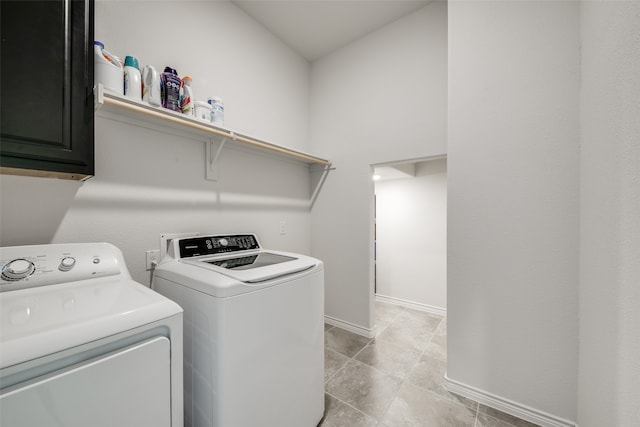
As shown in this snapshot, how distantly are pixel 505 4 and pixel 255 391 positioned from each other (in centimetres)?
257

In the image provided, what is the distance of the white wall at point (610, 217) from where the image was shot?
0.84 meters

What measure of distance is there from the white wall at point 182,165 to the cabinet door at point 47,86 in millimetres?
418

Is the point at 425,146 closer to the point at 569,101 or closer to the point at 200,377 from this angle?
the point at 569,101

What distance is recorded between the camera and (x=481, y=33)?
160 centimetres

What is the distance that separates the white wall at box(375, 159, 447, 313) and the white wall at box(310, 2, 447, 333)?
1.11 m

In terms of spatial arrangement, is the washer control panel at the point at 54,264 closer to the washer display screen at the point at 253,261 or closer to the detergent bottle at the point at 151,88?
the washer display screen at the point at 253,261

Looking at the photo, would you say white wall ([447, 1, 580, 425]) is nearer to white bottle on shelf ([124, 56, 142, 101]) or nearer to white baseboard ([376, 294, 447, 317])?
white baseboard ([376, 294, 447, 317])

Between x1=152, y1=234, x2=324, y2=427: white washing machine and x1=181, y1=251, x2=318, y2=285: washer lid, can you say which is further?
x1=181, y1=251, x2=318, y2=285: washer lid

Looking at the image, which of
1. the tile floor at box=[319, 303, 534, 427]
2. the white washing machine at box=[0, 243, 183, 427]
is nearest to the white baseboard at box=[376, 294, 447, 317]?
the tile floor at box=[319, 303, 534, 427]

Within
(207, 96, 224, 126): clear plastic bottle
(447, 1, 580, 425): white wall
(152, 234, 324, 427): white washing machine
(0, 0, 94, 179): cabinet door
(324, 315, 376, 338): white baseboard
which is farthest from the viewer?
(324, 315, 376, 338): white baseboard

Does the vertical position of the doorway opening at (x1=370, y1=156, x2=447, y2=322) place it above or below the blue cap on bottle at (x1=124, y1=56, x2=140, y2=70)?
below

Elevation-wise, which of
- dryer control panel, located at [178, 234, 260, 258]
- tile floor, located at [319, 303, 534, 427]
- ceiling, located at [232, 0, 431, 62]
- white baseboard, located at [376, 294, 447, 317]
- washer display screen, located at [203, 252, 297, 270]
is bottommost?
tile floor, located at [319, 303, 534, 427]

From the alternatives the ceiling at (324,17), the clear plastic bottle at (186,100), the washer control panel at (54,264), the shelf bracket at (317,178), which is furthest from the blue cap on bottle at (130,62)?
the shelf bracket at (317,178)

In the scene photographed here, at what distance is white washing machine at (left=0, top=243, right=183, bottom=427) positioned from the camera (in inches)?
22.0
